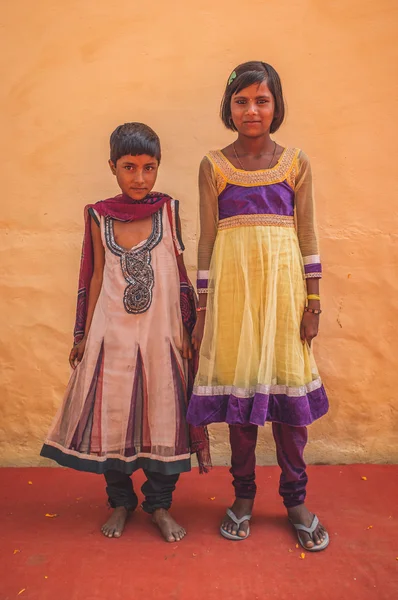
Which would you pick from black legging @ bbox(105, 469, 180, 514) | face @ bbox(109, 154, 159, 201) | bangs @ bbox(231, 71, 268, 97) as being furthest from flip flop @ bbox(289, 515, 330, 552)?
bangs @ bbox(231, 71, 268, 97)

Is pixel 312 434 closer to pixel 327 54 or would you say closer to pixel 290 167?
pixel 290 167

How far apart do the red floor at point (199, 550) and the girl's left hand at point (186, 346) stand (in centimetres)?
78

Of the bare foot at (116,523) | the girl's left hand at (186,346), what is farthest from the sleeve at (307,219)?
the bare foot at (116,523)

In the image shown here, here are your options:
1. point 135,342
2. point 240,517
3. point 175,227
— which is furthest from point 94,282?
point 240,517

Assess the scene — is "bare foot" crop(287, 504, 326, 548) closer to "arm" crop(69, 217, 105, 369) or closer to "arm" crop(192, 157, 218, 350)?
"arm" crop(192, 157, 218, 350)

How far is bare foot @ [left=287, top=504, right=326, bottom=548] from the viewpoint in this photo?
7.27 ft

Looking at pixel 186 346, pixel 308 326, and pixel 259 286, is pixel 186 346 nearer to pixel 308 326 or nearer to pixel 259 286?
pixel 259 286

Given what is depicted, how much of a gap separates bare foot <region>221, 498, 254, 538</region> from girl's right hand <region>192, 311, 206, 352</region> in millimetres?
723

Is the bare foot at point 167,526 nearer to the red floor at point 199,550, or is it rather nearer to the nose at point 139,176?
the red floor at point 199,550

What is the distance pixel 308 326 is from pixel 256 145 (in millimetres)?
776

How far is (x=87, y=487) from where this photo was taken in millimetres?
2891

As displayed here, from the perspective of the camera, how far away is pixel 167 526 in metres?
2.33

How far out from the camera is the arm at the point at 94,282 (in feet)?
7.73

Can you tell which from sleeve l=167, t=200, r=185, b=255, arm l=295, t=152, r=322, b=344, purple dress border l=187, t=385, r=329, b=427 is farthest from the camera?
sleeve l=167, t=200, r=185, b=255
